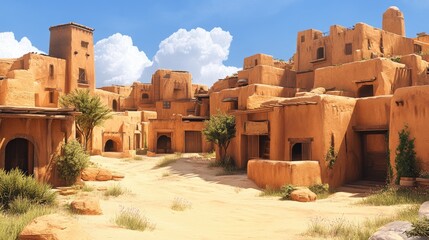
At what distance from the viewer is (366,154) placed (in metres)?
18.6

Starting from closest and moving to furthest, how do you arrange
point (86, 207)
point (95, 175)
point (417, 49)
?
1. point (86, 207)
2. point (95, 175)
3. point (417, 49)

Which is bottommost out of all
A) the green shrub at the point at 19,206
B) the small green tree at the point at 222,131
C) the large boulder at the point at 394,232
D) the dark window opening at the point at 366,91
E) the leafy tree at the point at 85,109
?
the green shrub at the point at 19,206

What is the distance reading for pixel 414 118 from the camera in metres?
14.0

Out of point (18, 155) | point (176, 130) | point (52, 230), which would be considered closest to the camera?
point (52, 230)

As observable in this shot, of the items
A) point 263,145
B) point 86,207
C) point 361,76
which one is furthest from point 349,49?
point 86,207

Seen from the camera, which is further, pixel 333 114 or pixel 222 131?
pixel 222 131

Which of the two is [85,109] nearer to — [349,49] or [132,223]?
[132,223]

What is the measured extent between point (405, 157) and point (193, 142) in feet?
71.5

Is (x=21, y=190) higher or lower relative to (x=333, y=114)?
lower

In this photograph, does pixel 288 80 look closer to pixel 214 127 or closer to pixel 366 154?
pixel 214 127

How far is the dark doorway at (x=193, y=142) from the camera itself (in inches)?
1323

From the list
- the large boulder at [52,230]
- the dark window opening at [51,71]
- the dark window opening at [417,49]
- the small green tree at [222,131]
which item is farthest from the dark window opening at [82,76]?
the large boulder at [52,230]

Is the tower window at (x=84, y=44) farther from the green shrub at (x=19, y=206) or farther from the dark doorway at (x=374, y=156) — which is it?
the green shrub at (x=19, y=206)

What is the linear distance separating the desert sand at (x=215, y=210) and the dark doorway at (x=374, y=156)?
3195 mm
